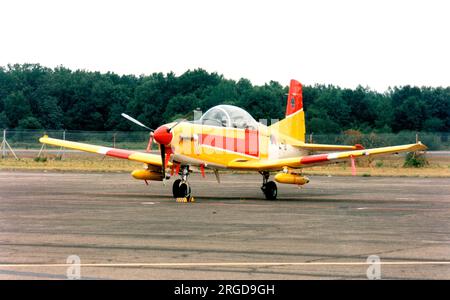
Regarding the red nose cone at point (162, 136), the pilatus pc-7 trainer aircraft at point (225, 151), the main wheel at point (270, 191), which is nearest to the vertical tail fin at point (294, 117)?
the pilatus pc-7 trainer aircraft at point (225, 151)

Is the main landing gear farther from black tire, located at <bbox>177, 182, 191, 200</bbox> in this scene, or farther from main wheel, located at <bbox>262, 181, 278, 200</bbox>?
main wheel, located at <bbox>262, 181, 278, 200</bbox>

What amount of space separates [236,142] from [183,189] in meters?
2.45

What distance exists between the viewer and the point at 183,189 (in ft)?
76.2

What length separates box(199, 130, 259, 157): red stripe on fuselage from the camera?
2383 centimetres

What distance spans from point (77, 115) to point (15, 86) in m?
10.3

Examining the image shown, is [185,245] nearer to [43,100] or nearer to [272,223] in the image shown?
[272,223]

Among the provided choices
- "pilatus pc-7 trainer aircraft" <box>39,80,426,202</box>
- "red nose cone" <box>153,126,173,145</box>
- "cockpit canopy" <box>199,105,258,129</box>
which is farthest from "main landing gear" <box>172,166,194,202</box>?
"cockpit canopy" <box>199,105,258,129</box>

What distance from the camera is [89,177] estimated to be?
1393 inches

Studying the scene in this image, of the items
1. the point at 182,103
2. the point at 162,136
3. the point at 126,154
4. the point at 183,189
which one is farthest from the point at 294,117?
the point at 182,103

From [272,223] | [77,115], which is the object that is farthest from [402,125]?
[272,223]

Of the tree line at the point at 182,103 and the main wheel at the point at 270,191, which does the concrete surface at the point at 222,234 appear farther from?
the tree line at the point at 182,103

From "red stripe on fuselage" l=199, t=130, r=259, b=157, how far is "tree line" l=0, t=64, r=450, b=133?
4240cm

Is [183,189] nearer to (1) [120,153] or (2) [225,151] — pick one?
(2) [225,151]
